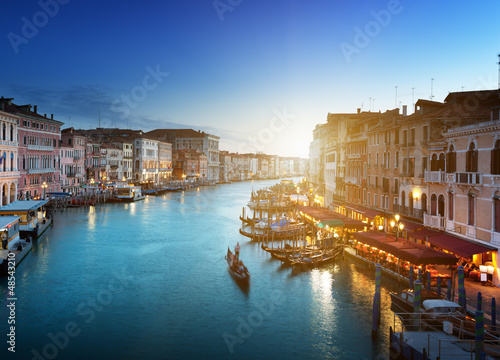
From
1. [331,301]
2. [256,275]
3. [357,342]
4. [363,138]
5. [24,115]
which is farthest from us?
[24,115]

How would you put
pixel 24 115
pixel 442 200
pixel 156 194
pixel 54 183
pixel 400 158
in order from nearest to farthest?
pixel 442 200 → pixel 400 158 → pixel 24 115 → pixel 54 183 → pixel 156 194

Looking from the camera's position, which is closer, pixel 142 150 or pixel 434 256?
pixel 434 256

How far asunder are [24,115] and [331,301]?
3570 cm

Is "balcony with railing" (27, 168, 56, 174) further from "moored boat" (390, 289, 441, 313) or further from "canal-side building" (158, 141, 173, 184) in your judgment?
"canal-side building" (158, 141, 173, 184)

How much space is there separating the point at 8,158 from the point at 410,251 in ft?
106

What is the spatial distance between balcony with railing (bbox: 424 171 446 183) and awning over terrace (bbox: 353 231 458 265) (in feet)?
10.1

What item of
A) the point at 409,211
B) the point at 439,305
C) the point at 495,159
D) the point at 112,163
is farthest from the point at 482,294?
the point at 112,163

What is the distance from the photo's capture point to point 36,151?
41.9 metres

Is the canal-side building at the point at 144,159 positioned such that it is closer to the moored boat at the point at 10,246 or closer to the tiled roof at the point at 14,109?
the tiled roof at the point at 14,109

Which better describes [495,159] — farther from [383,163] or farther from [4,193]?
[4,193]

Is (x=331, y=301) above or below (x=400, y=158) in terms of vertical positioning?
below

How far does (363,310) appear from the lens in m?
14.3

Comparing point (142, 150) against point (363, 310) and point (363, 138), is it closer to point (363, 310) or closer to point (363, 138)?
point (363, 138)

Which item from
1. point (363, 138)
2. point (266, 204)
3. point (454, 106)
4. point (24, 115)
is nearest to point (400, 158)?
point (454, 106)
